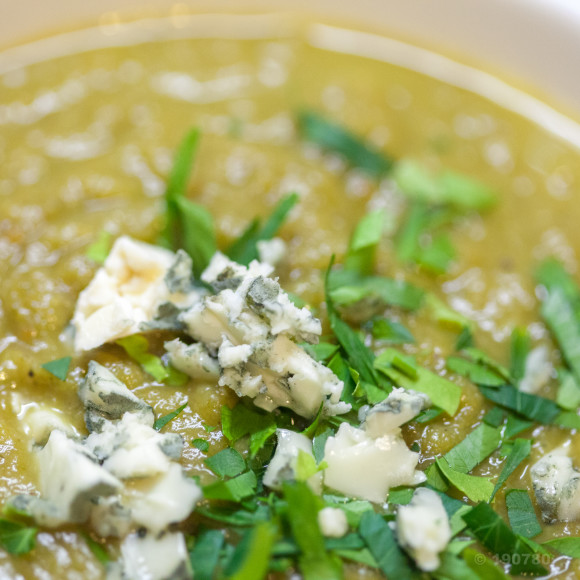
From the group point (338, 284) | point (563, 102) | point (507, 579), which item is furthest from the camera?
point (563, 102)

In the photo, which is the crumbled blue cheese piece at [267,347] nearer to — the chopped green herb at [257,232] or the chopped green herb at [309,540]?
the chopped green herb at [309,540]

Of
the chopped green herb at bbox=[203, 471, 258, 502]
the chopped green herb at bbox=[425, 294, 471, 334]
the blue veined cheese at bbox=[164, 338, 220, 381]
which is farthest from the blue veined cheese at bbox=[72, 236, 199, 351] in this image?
the chopped green herb at bbox=[425, 294, 471, 334]

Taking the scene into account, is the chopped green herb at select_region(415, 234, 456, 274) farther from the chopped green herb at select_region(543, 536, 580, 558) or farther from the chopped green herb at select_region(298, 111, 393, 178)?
the chopped green herb at select_region(543, 536, 580, 558)

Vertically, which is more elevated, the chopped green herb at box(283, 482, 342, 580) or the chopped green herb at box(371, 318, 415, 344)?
the chopped green herb at box(371, 318, 415, 344)

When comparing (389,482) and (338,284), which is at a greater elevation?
(338,284)

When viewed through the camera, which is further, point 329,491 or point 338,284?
point 338,284

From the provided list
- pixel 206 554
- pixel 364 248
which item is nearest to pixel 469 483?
pixel 206 554

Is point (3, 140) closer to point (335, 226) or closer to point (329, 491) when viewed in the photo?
point (335, 226)

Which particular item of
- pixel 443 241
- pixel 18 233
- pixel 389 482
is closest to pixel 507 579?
pixel 389 482
